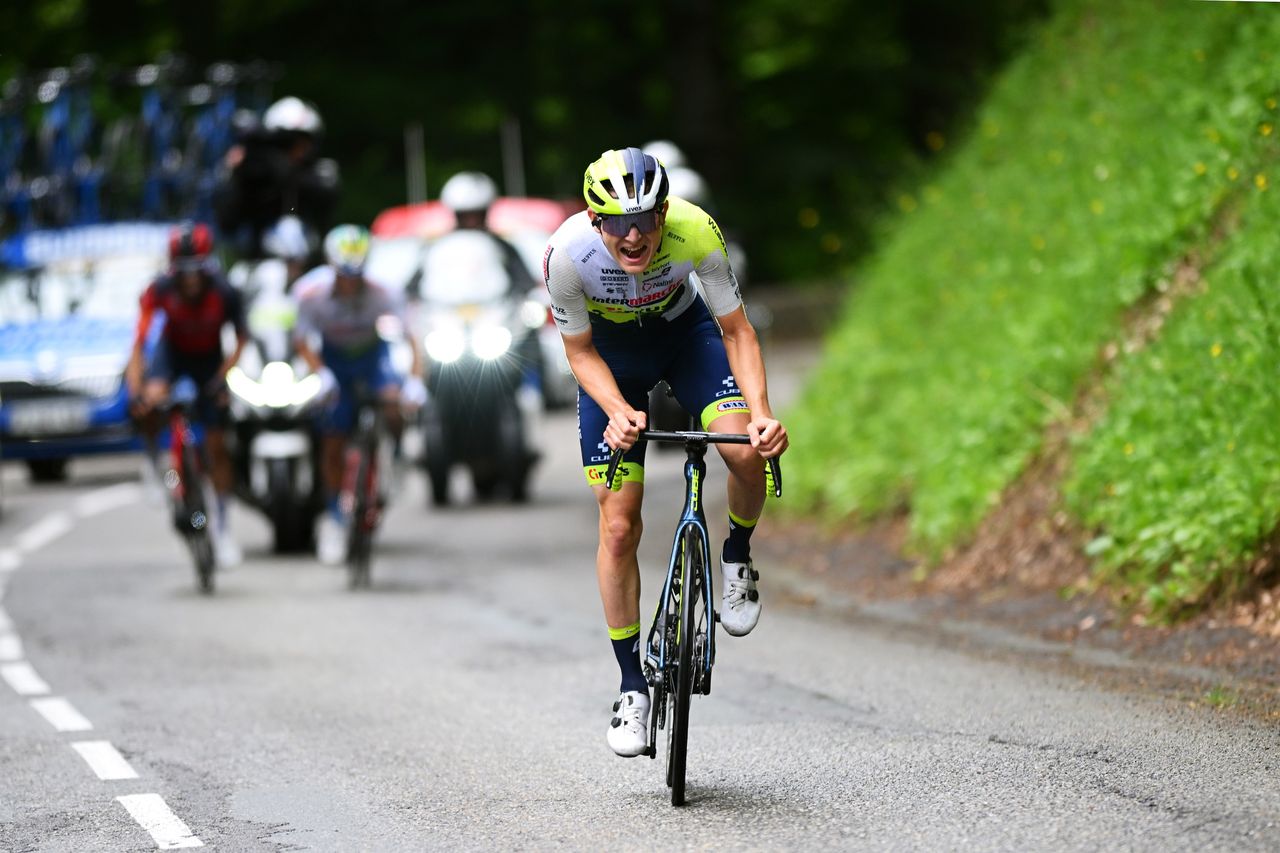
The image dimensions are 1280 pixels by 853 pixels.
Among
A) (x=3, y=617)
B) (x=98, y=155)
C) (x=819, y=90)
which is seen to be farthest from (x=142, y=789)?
(x=819, y=90)

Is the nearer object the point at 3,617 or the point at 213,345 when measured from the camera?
the point at 3,617

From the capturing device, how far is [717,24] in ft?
111

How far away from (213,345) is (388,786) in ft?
23.5

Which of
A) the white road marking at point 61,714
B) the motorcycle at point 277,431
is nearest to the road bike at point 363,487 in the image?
the motorcycle at point 277,431

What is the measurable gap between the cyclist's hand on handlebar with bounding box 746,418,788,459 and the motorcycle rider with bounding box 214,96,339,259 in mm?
13123

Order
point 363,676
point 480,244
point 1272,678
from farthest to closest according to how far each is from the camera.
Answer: point 480,244 < point 363,676 < point 1272,678

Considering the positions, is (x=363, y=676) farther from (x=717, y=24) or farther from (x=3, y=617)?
(x=717, y=24)

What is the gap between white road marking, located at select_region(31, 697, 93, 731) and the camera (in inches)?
366

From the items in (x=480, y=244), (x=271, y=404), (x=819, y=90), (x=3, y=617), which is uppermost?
(x=819, y=90)

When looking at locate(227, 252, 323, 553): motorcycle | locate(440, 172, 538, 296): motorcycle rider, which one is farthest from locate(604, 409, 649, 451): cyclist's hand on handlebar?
locate(440, 172, 538, 296): motorcycle rider

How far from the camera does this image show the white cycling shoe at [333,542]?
14.9 meters

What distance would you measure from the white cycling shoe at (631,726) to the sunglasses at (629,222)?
1.56 metres

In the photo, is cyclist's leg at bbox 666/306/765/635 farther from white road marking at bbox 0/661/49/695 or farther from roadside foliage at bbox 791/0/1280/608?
white road marking at bbox 0/661/49/695

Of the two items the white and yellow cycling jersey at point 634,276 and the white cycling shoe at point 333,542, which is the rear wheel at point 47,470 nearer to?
the white cycling shoe at point 333,542
